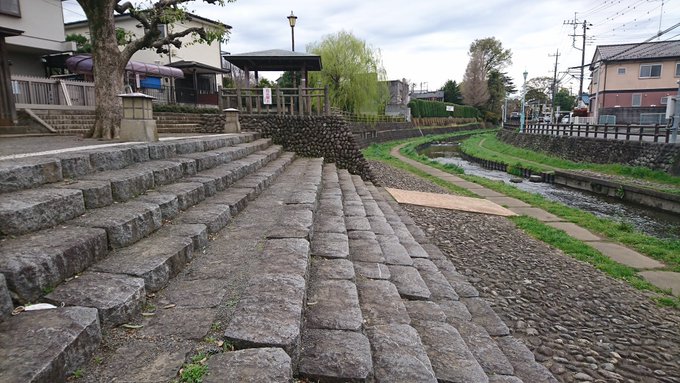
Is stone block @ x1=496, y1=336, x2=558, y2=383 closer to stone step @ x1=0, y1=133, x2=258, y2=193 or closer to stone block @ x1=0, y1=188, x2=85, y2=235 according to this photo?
stone block @ x1=0, y1=188, x2=85, y2=235

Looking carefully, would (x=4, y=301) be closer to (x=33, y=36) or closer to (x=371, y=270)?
(x=371, y=270)

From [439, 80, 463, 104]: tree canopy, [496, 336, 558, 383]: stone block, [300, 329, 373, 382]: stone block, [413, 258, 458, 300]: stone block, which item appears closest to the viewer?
[300, 329, 373, 382]: stone block

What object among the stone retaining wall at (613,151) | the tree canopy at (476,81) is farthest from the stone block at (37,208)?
the tree canopy at (476,81)

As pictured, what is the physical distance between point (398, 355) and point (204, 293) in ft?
3.92

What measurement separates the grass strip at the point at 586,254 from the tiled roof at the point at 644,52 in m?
30.4

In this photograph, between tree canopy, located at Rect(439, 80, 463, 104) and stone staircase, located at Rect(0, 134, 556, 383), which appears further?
tree canopy, located at Rect(439, 80, 463, 104)

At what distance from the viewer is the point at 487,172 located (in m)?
19.4

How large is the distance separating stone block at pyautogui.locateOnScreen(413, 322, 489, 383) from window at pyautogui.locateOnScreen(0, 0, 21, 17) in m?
19.2

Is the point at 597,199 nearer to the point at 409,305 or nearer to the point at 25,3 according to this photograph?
the point at 409,305

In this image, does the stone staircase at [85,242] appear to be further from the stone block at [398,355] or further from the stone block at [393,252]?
the stone block at [393,252]

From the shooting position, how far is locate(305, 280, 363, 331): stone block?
2285 mm

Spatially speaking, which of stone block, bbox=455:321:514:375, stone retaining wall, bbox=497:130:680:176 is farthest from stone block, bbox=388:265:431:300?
stone retaining wall, bbox=497:130:680:176

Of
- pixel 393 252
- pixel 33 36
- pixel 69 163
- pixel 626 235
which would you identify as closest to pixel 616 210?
pixel 626 235

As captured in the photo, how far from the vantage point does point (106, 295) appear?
2.03 metres
